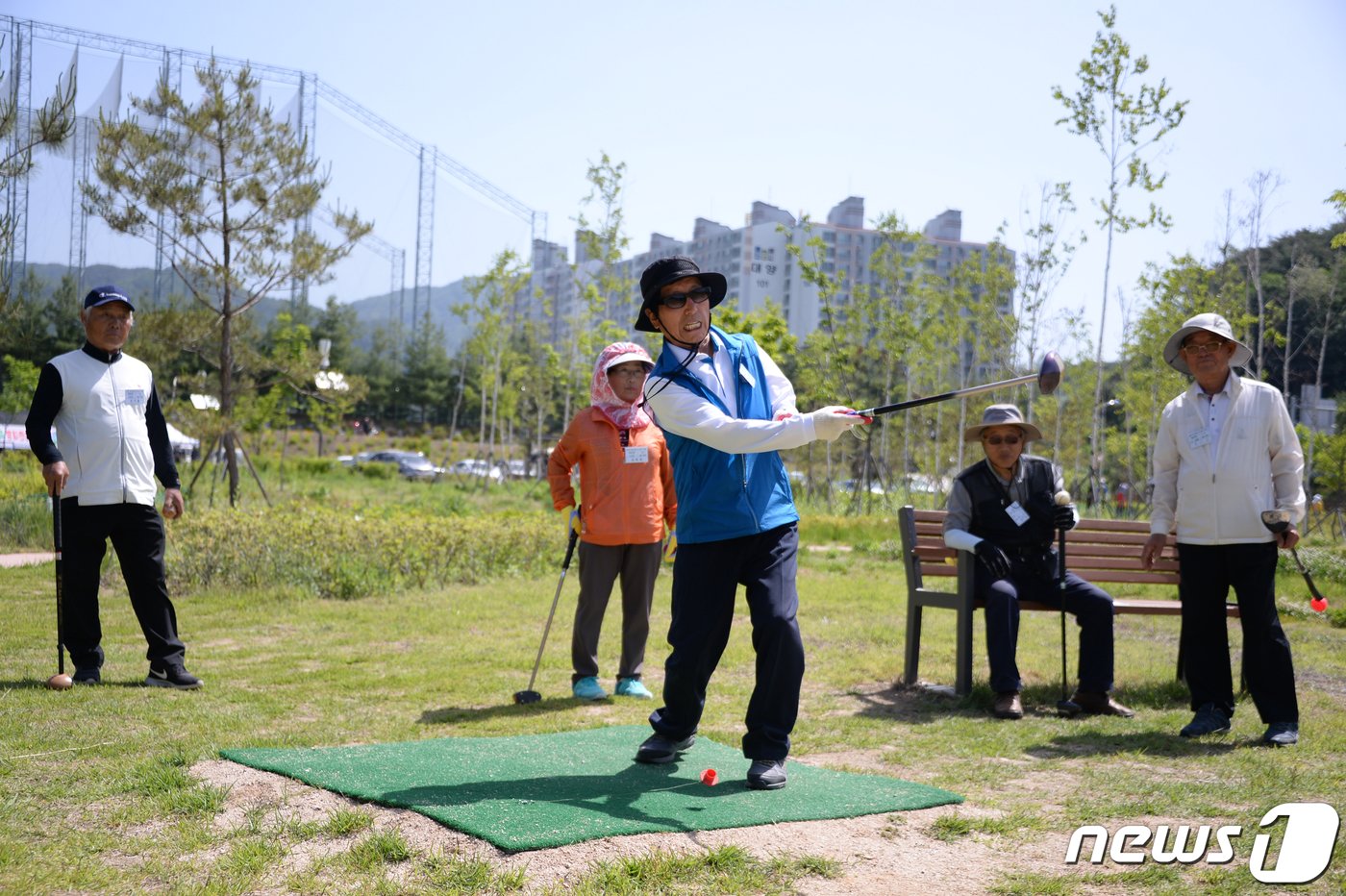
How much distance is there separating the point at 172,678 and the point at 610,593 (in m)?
2.38

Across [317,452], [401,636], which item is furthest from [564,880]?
[317,452]

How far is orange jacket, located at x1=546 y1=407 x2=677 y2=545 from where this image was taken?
21.1ft

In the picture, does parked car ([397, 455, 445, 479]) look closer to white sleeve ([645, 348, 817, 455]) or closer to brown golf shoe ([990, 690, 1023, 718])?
brown golf shoe ([990, 690, 1023, 718])

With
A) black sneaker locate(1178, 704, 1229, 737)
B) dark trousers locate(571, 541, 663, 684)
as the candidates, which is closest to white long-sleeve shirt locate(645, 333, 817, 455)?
dark trousers locate(571, 541, 663, 684)

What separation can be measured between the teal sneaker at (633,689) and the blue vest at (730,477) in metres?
2.23

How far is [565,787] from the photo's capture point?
4.22 metres

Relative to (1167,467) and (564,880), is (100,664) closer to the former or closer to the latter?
(564,880)

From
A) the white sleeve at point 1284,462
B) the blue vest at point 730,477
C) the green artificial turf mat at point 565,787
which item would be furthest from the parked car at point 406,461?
the blue vest at point 730,477

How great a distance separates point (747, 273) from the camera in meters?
93.4

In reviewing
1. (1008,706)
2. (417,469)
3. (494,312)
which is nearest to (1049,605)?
(1008,706)

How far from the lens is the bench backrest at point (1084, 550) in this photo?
697cm

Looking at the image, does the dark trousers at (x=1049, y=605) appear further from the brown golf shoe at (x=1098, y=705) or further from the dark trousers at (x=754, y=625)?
the dark trousers at (x=754, y=625)

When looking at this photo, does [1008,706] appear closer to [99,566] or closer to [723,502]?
[723,502]

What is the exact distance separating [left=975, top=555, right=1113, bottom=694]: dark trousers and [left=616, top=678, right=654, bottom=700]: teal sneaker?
1874 millimetres
